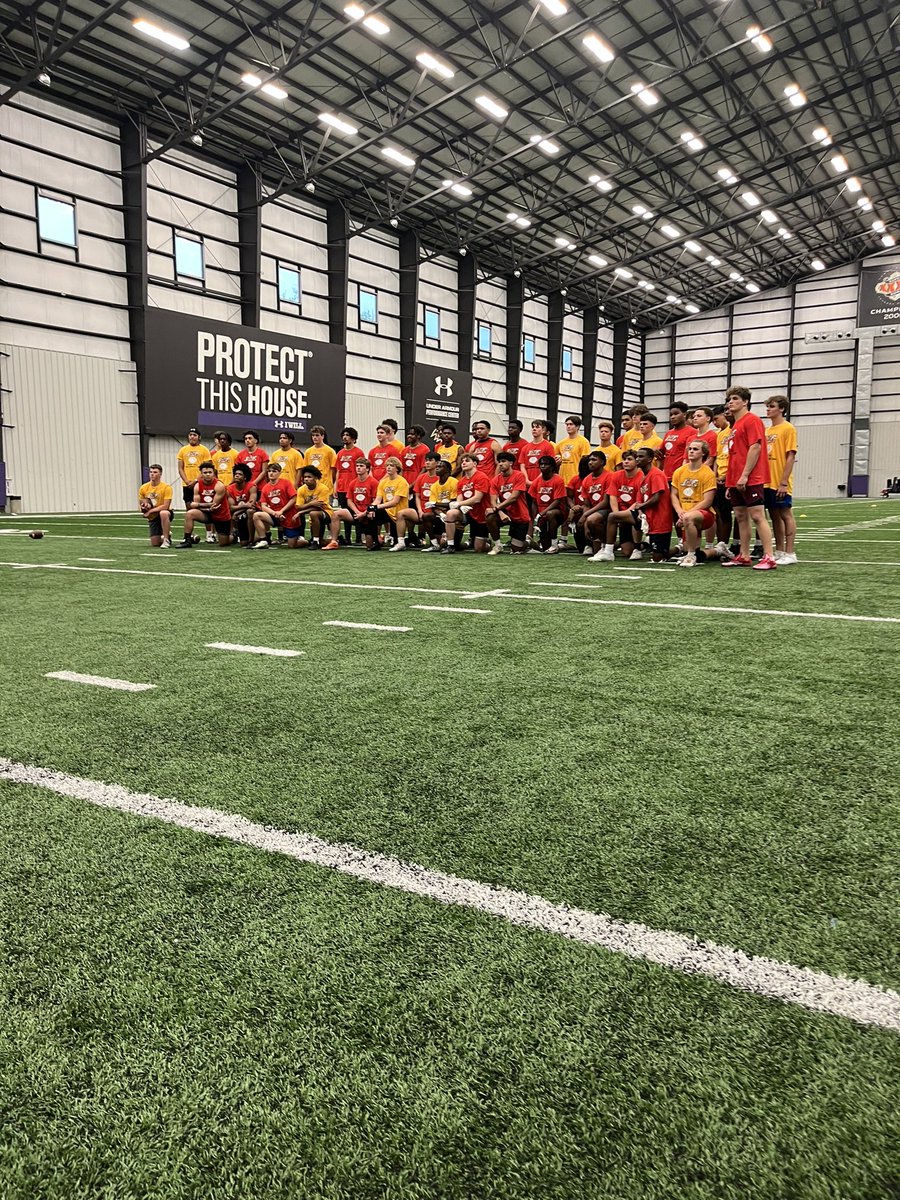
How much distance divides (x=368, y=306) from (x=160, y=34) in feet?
39.2

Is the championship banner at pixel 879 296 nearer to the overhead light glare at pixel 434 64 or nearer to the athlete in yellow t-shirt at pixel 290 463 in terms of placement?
the overhead light glare at pixel 434 64

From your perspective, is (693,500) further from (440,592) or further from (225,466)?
(225,466)

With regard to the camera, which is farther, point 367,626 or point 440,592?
point 440,592

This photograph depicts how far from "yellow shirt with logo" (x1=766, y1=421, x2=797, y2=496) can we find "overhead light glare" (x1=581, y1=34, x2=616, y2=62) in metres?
15.6

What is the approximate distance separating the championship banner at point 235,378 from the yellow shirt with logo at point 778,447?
1813cm

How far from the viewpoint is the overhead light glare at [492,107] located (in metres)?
20.1

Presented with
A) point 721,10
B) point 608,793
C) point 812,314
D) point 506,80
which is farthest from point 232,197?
point 812,314

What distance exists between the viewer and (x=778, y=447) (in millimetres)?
7750

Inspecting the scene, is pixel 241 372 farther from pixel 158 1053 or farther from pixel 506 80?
pixel 158 1053

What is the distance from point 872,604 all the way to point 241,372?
2123 centimetres

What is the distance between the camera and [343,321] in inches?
1035

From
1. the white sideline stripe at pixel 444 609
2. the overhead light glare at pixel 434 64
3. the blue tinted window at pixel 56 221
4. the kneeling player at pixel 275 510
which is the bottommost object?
the white sideline stripe at pixel 444 609

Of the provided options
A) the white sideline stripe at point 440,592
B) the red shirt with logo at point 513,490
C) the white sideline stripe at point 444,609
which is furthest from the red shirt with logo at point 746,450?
the white sideline stripe at point 444,609

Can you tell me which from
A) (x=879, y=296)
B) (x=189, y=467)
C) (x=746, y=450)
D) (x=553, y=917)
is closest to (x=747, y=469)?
(x=746, y=450)
